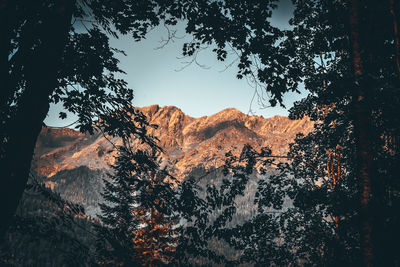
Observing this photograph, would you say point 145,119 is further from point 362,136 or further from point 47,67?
point 362,136

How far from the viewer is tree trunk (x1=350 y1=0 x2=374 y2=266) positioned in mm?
2602

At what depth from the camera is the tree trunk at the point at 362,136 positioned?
2602mm

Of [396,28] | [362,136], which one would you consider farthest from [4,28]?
[396,28]

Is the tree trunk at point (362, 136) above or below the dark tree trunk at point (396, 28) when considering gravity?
below

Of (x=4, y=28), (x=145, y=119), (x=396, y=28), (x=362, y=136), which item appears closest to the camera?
(x=4, y=28)

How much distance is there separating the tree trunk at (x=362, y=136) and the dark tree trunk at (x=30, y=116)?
371 cm

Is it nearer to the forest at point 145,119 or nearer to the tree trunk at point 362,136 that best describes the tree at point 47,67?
the forest at point 145,119

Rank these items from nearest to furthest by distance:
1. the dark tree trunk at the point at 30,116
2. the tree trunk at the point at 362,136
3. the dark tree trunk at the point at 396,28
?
the dark tree trunk at the point at 30,116 < the tree trunk at the point at 362,136 < the dark tree trunk at the point at 396,28

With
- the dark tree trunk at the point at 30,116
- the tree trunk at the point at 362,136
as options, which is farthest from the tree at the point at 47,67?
the tree trunk at the point at 362,136

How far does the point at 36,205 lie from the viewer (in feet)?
313

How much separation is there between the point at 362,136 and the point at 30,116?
391 centimetres

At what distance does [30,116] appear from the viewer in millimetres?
2289

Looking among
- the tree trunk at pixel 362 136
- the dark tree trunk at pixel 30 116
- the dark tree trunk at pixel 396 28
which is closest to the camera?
the dark tree trunk at pixel 30 116

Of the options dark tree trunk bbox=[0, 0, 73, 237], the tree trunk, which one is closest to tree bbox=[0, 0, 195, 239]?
dark tree trunk bbox=[0, 0, 73, 237]
